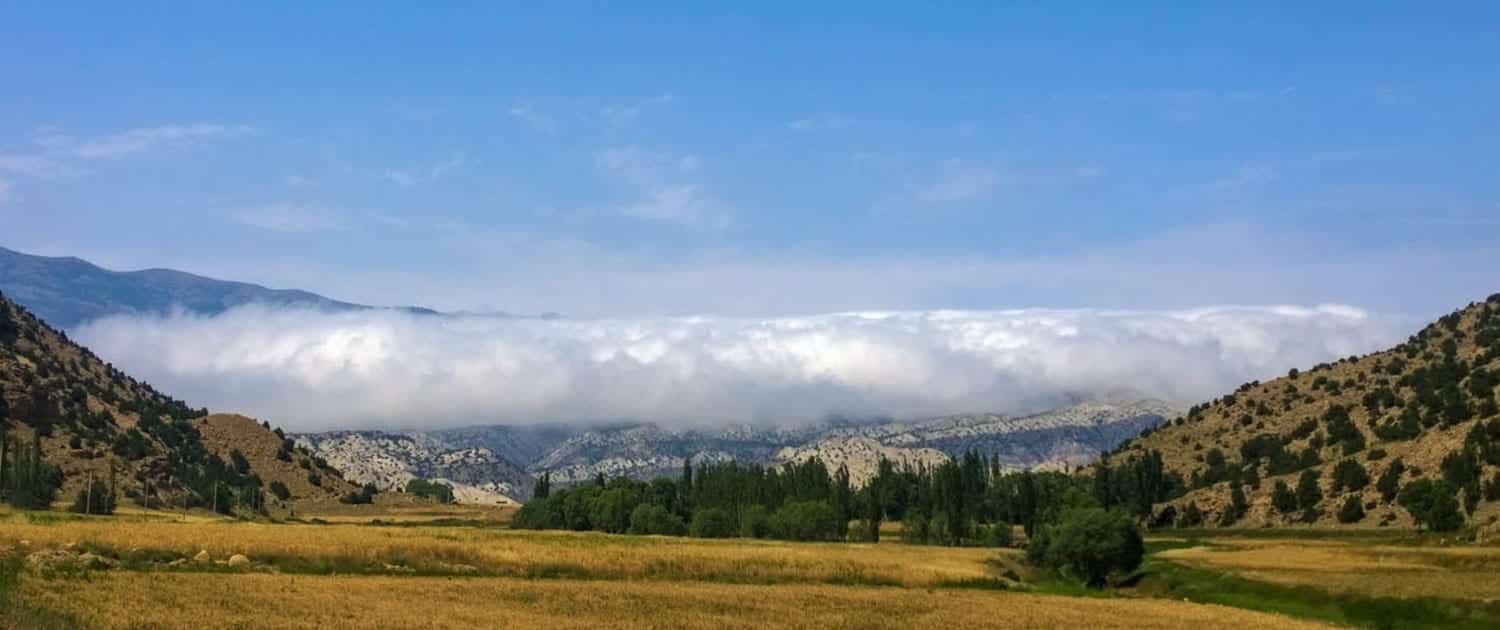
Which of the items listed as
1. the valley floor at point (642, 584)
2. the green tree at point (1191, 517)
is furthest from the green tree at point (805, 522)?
the valley floor at point (642, 584)

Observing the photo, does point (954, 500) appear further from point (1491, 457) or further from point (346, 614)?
point (346, 614)

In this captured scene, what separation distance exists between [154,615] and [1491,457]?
5314 inches

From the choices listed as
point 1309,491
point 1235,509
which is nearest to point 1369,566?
point 1309,491

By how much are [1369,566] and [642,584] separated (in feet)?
178

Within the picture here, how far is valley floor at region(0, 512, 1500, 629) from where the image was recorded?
60344 mm

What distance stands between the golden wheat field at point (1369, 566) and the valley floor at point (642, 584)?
9.9 inches

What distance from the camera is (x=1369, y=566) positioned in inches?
3814

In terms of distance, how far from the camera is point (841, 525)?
7456 inches

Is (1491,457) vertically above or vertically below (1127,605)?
above

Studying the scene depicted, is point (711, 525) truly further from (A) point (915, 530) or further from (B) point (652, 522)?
(A) point (915, 530)

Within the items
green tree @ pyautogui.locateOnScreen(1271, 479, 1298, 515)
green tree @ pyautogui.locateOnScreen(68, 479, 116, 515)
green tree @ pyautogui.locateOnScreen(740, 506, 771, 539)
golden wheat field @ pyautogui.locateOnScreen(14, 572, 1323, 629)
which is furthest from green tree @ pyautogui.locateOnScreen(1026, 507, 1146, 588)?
green tree @ pyautogui.locateOnScreen(68, 479, 116, 515)

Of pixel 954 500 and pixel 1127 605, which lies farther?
pixel 954 500

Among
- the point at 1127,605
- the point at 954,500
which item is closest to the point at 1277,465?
the point at 954,500

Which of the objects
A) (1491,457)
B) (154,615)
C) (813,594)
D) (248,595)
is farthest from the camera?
(1491,457)
